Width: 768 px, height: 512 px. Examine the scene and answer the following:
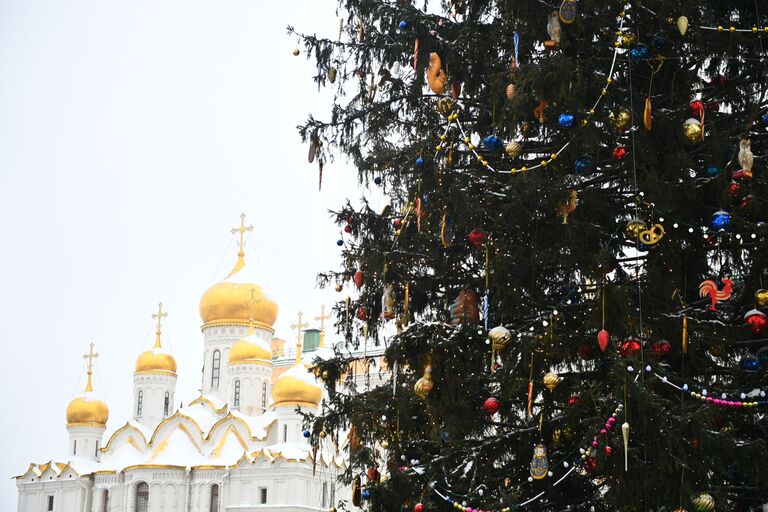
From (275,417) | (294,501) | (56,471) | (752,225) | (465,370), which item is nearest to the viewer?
(752,225)

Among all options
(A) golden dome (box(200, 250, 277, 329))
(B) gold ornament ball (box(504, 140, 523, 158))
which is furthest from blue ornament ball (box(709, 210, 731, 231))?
(A) golden dome (box(200, 250, 277, 329))

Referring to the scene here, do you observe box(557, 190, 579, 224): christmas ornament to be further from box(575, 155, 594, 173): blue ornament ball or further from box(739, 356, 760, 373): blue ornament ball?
box(739, 356, 760, 373): blue ornament ball

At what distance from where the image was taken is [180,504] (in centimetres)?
4228

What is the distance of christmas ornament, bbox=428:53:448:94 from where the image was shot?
1133 cm

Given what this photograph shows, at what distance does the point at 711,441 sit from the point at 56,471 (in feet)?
143

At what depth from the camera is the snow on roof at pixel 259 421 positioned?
43.4 metres

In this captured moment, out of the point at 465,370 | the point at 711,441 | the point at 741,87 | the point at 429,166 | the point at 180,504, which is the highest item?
the point at 741,87

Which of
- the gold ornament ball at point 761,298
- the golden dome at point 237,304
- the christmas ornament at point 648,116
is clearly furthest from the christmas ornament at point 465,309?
the golden dome at point 237,304

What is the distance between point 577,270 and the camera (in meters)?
11.2

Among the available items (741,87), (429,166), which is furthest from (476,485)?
(741,87)

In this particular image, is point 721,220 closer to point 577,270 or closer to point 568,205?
point 568,205

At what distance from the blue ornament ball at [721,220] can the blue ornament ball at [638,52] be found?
180 cm

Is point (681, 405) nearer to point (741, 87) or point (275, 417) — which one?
point (741, 87)

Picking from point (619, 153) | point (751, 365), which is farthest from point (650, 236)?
point (751, 365)
